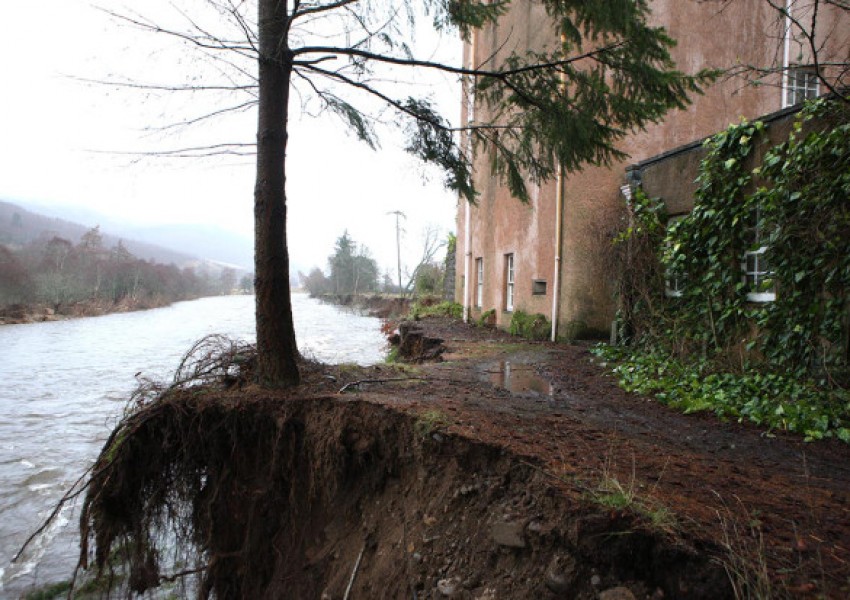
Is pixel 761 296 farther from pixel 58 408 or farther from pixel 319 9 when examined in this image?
pixel 58 408

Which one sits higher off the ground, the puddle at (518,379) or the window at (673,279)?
the window at (673,279)

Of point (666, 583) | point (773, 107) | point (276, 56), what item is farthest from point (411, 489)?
point (773, 107)

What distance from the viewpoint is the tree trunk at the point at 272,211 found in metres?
4.24

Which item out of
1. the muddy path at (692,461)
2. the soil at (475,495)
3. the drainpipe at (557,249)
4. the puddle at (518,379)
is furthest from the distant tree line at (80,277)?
the muddy path at (692,461)

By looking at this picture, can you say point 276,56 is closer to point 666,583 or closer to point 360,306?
point 666,583

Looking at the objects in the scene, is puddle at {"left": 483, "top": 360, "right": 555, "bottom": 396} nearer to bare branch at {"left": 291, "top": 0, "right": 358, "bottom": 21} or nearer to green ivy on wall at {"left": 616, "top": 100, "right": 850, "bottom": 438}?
green ivy on wall at {"left": 616, "top": 100, "right": 850, "bottom": 438}

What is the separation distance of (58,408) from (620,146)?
1424cm

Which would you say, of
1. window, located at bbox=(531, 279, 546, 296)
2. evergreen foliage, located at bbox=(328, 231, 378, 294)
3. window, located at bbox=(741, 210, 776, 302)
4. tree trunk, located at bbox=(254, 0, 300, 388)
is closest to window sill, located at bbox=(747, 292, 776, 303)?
window, located at bbox=(741, 210, 776, 302)

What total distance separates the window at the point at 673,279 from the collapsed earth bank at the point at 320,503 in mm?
5604

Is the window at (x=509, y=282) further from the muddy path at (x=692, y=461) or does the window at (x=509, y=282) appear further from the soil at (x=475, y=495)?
the soil at (x=475, y=495)

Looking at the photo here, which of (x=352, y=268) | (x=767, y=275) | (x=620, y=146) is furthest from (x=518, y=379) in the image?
(x=352, y=268)

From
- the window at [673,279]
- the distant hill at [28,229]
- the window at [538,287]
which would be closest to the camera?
the window at [673,279]

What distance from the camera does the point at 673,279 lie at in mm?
7762

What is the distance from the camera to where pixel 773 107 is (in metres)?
11.2
